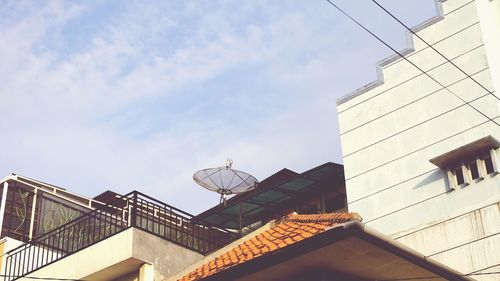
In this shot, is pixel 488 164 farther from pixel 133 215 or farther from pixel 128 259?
pixel 128 259

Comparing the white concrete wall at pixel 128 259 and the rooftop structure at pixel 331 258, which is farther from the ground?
the white concrete wall at pixel 128 259

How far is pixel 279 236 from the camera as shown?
11.9 m

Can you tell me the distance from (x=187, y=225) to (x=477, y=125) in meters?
6.56

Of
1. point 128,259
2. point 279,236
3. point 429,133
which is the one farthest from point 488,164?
point 128,259

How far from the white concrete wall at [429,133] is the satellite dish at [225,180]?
2424 mm

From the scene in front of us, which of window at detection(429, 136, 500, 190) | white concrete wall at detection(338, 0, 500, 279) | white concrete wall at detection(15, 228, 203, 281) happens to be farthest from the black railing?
window at detection(429, 136, 500, 190)

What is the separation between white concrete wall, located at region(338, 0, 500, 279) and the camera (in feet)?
52.5

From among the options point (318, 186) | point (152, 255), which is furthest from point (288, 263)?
point (318, 186)

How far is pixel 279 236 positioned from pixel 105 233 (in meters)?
6.61

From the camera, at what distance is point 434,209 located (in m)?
16.6

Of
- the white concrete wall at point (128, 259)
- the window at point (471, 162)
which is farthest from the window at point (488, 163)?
the white concrete wall at point (128, 259)

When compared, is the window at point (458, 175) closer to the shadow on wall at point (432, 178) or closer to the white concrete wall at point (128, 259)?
the shadow on wall at point (432, 178)

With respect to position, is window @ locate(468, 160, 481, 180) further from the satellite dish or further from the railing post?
the railing post

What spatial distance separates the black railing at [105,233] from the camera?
1703 centimetres
